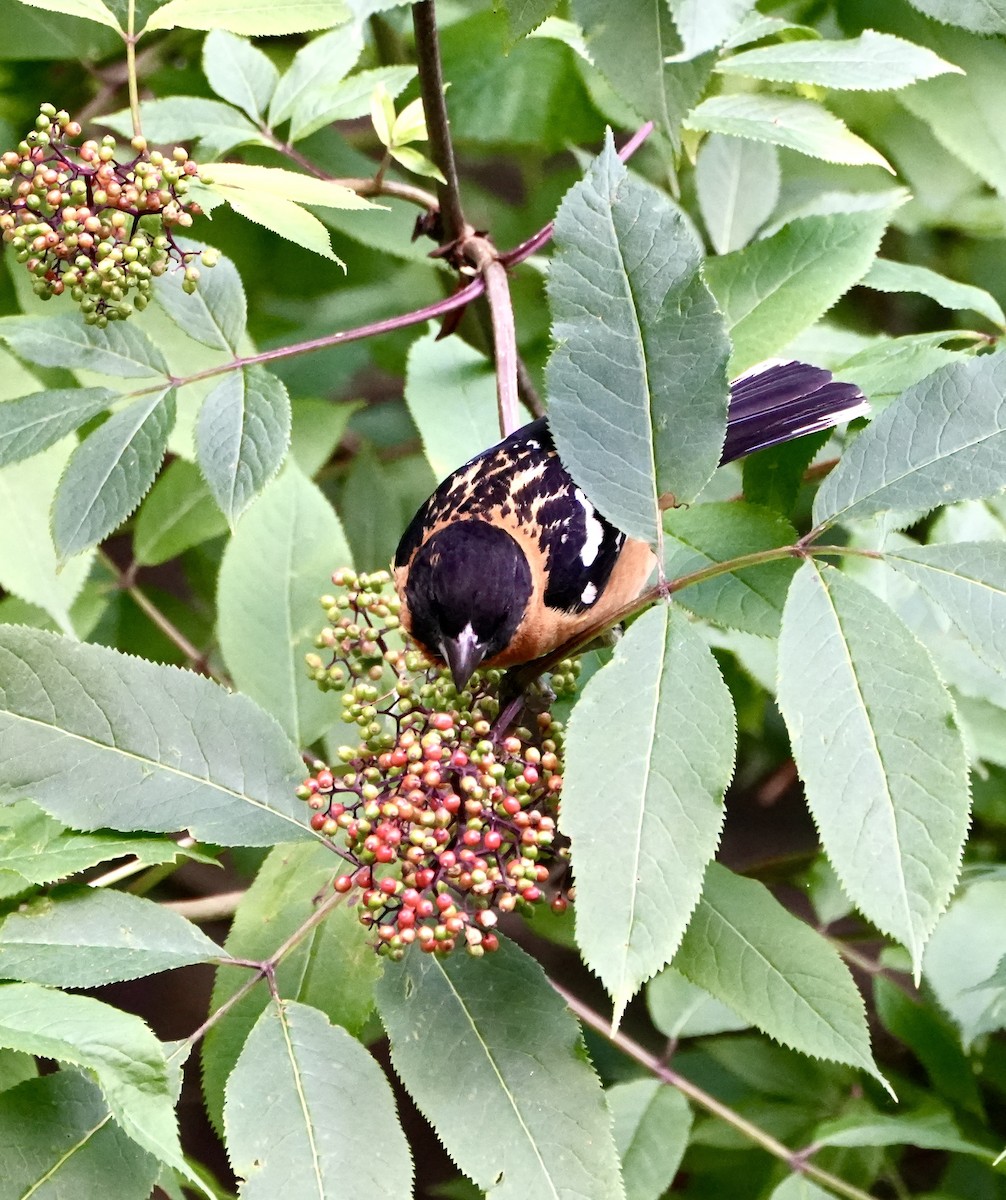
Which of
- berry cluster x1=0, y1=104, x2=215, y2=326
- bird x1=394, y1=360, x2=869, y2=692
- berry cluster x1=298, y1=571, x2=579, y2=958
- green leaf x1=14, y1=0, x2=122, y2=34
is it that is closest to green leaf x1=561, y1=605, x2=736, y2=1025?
berry cluster x1=298, y1=571, x2=579, y2=958

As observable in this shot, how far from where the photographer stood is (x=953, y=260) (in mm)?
2393

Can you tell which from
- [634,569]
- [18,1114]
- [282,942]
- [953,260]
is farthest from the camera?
[953,260]

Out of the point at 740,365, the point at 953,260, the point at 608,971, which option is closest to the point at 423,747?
the point at 608,971

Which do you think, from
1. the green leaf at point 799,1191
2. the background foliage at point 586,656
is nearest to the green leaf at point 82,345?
the background foliage at point 586,656

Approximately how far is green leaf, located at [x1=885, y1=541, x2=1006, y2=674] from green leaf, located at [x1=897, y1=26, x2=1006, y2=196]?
2.91 feet

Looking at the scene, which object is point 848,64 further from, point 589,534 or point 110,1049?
point 110,1049

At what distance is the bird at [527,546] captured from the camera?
4.59ft

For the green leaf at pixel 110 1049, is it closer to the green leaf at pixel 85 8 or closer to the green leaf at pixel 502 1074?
the green leaf at pixel 502 1074

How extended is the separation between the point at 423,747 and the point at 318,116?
879mm

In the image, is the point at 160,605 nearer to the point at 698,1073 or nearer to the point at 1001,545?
the point at 698,1073

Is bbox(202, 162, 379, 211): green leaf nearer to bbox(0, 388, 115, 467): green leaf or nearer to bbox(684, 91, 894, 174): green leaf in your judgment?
bbox(0, 388, 115, 467): green leaf

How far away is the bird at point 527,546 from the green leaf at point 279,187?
1.17 feet

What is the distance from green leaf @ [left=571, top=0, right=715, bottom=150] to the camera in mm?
845

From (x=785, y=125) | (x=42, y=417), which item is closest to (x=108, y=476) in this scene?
(x=42, y=417)
